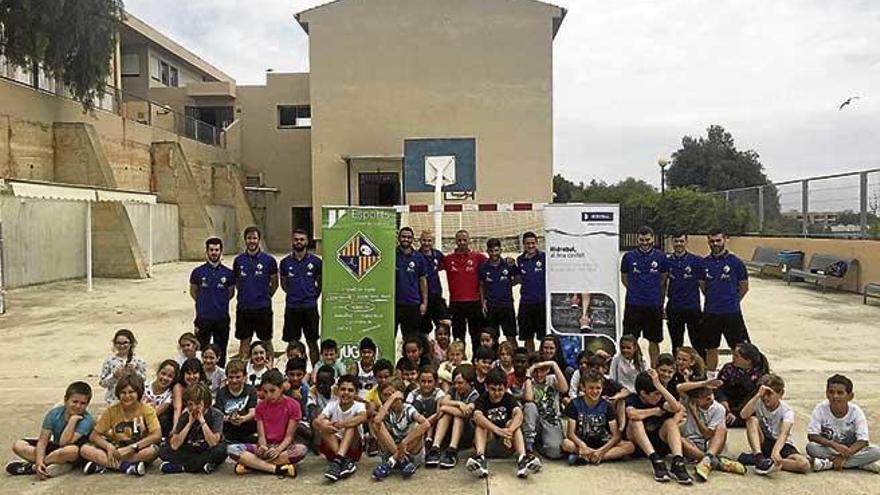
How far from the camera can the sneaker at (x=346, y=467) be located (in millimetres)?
5695

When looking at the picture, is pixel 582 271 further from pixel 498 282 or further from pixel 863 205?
pixel 863 205

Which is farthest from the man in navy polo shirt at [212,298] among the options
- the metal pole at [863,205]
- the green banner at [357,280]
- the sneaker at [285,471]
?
the metal pole at [863,205]

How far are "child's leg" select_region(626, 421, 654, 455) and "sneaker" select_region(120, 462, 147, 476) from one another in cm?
365

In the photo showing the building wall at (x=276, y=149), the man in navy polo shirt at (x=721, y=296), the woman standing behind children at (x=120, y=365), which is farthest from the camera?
the building wall at (x=276, y=149)

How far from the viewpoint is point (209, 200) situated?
115 feet

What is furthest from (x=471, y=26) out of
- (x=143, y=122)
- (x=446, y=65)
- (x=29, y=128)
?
(x=29, y=128)

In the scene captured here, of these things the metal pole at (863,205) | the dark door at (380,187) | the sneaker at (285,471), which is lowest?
the sneaker at (285,471)

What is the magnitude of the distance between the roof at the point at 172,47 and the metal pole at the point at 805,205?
25966 millimetres

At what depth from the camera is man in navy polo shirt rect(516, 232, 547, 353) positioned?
8586 millimetres

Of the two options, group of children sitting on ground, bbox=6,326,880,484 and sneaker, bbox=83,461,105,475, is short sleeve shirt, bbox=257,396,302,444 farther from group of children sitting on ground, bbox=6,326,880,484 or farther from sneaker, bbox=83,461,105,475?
sneaker, bbox=83,461,105,475

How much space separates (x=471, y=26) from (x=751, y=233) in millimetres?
14086

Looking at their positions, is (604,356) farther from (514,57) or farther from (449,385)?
(514,57)

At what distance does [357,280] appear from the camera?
27.0 ft

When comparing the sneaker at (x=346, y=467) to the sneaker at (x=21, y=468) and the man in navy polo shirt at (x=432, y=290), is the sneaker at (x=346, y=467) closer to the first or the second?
the sneaker at (x=21, y=468)
